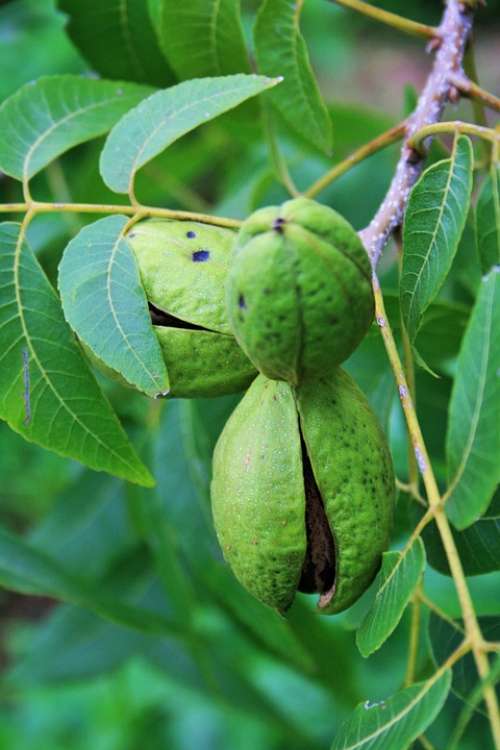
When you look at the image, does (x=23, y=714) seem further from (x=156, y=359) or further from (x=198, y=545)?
(x=156, y=359)

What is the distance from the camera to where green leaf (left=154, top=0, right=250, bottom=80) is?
210 centimetres

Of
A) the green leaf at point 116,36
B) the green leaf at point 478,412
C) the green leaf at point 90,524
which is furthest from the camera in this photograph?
the green leaf at point 90,524

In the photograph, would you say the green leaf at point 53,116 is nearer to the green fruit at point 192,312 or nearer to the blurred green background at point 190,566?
the green fruit at point 192,312

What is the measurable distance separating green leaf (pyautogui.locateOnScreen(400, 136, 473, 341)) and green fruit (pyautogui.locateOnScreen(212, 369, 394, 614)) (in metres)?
0.18

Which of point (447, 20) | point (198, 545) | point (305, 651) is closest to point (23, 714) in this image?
point (305, 651)

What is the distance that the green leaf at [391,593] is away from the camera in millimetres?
1385

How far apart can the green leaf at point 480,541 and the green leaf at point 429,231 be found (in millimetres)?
320

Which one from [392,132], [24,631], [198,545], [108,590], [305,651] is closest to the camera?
[392,132]

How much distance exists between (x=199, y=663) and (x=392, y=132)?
67.2 inches

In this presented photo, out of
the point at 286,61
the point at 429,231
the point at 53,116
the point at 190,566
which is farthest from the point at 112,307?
the point at 190,566

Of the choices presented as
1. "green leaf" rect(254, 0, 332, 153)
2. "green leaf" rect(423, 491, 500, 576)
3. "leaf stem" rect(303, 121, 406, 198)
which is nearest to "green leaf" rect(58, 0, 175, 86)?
"green leaf" rect(254, 0, 332, 153)

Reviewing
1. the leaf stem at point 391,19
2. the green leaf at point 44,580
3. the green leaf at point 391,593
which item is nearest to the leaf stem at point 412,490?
the green leaf at point 391,593

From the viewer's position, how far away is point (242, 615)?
2.56 m

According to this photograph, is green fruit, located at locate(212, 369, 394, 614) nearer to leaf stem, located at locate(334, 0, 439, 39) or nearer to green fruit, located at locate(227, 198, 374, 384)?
green fruit, located at locate(227, 198, 374, 384)
